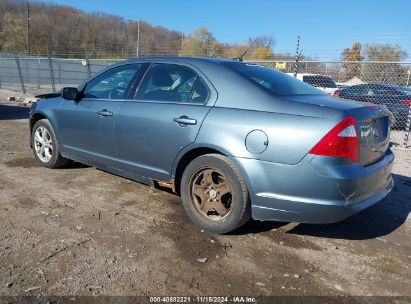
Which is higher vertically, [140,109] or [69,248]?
[140,109]

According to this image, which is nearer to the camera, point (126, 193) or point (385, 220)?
point (385, 220)

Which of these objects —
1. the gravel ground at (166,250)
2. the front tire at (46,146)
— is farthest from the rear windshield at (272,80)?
the front tire at (46,146)

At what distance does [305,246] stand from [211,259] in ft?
3.02

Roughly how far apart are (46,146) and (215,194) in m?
3.03

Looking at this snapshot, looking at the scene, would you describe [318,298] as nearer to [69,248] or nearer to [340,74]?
[69,248]

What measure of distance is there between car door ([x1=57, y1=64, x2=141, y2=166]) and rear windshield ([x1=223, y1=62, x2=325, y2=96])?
4.06ft

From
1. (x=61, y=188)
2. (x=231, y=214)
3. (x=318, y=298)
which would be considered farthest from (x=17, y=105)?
(x=318, y=298)

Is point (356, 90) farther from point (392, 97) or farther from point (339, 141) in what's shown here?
point (339, 141)

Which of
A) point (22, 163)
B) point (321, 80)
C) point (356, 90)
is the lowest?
point (22, 163)

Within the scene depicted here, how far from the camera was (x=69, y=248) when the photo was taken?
3.14 metres

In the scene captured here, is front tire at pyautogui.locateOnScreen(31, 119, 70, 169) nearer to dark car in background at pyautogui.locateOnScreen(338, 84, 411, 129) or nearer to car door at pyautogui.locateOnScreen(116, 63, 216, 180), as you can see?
car door at pyautogui.locateOnScreen(116, 63, 216, 180)

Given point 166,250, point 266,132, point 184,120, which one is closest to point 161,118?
point 184,120

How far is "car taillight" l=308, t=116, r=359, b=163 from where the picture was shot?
9.61 feet

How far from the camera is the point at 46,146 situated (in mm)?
5395
